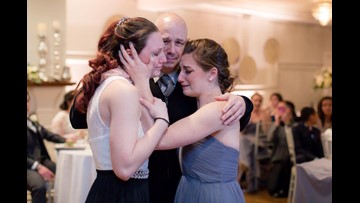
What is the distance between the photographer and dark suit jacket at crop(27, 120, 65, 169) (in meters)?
4.42

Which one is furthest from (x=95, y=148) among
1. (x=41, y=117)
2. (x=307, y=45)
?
(x=307, y=45)

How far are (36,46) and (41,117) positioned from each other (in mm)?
1005

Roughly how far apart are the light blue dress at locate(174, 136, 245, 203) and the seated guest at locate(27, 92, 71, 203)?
2.91m

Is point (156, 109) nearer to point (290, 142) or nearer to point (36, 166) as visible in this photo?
point (36, 166)

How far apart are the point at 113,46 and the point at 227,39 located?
7.08 metres

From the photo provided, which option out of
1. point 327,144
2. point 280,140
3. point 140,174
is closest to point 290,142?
point 280,140

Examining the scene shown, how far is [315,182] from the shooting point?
4.33m

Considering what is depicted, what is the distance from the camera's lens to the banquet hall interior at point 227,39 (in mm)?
6504

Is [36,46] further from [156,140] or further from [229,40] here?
[156,140]

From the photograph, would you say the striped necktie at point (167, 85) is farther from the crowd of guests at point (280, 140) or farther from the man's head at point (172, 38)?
the crowd of guests at point (280, 140)

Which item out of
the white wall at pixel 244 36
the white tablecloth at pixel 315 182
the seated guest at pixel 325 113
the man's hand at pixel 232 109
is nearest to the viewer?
the man's hand at pixel 232 109

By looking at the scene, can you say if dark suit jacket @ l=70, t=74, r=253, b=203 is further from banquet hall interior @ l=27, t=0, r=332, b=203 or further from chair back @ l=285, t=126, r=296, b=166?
chair back @ l=285, t=126, r=296, b=166

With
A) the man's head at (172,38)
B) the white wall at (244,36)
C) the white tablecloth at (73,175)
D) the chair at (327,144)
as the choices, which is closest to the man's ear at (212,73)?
the man's head at (172,38)
